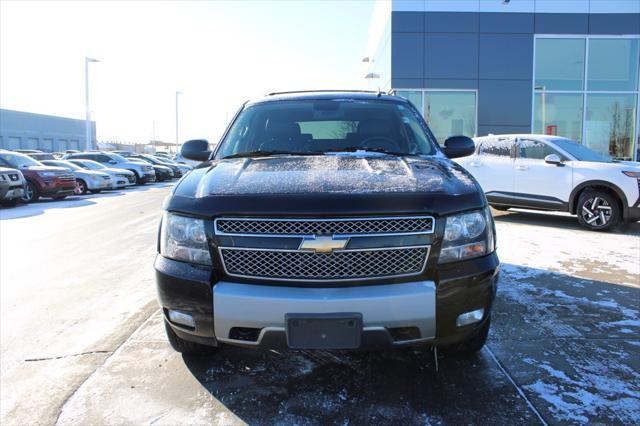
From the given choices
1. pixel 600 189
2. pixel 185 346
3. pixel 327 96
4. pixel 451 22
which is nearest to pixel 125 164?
pixel 451 22

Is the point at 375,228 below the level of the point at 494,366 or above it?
above

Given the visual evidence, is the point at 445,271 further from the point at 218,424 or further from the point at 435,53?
the point at 435,53

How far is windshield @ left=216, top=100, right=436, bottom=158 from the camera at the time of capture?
12.3 ft

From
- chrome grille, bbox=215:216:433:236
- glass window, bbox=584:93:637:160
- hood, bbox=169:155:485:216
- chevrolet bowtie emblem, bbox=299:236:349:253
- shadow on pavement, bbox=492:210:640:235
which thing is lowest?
shadow on pavement, bbox=492:210:640:235

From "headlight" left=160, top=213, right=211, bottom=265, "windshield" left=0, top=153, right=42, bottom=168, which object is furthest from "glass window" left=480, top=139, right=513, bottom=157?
"windshield" left=0, top=153, right=42, bottom=168

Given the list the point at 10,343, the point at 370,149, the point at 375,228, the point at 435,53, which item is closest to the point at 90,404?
the point at 10,343

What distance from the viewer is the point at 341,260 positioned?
2.44m

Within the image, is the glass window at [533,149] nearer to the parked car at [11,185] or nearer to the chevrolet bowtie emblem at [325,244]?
the chevrolet bowtie emblem at [325,244]

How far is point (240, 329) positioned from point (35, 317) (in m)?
2.71

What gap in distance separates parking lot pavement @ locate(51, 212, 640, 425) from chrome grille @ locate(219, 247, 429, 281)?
0.78 m

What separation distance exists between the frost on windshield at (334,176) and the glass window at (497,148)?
22.1ft

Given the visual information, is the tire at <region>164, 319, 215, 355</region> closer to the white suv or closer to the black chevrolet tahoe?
the black chevrolet tahoe

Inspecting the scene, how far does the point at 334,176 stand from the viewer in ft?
9.10

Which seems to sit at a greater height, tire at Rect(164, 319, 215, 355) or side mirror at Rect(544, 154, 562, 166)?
side mirror at Rect(544, 154, 562, 166)
